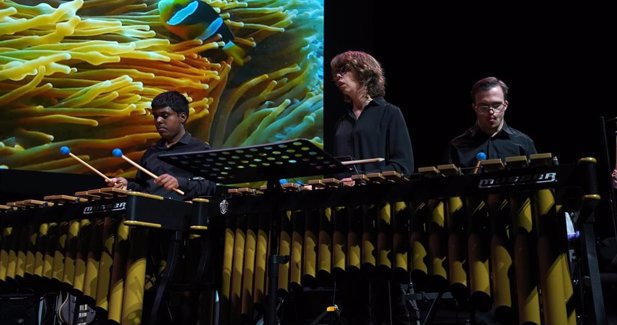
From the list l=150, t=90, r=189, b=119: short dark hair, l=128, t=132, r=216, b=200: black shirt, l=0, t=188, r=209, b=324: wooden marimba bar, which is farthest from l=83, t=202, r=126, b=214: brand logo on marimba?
l=150, t=90, r=189, b=119: short dark hair

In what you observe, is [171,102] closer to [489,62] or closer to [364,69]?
[364,69]

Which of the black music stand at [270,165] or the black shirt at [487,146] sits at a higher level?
the black shirt at [487,146]

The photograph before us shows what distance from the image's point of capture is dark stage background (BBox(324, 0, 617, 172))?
4898mm

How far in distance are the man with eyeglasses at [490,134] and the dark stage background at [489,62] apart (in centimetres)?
196

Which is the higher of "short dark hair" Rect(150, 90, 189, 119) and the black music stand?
"short dark hair" Rect(150, 90, 189, 119)

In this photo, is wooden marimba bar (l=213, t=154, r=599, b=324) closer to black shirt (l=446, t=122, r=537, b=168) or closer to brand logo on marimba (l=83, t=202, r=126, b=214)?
brand logo on marimba (l=83, t=202, r=126, b=214)

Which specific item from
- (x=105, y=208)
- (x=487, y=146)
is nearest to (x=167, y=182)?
(x=105, y=208)

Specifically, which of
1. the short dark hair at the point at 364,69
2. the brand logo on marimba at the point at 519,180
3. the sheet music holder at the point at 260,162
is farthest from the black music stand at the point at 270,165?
the short dark hair at the point at 364,69

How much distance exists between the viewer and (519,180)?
214 centimetres

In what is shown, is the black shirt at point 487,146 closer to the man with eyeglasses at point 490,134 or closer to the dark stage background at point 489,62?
the man with eyeglasses at point 490,134

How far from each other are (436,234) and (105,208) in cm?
151

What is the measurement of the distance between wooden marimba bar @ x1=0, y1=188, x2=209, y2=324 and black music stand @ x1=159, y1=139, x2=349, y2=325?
384mm

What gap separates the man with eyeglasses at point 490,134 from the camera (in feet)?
9.66

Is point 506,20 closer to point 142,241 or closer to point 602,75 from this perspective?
point 602,75
